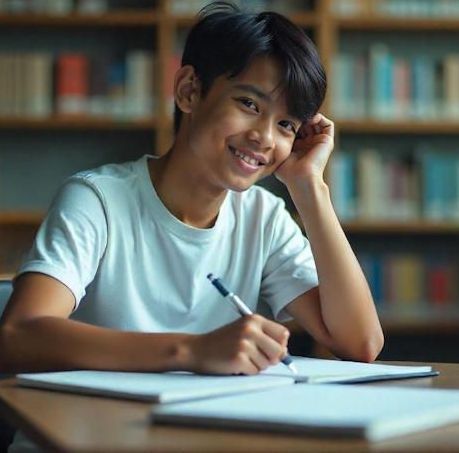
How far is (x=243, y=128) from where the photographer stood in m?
1.62

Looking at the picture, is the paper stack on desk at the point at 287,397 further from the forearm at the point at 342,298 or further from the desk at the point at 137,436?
the forearm at the point at 342,298

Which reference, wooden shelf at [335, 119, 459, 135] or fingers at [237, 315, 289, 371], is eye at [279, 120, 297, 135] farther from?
wooden shelf at [335, 119, 459, 135]

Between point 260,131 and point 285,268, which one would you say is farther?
point 285,268

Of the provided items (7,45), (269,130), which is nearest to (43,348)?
(269,130)

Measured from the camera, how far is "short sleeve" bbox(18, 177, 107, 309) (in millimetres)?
1457

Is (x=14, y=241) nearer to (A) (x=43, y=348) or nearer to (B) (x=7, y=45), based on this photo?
(B) (x=7, y=45)

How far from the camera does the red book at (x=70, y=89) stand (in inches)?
151

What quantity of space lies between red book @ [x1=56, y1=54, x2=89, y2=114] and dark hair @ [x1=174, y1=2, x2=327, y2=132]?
2164mm

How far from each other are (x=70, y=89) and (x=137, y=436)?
312 centimetres

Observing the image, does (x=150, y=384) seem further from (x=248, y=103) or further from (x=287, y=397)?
(x=248, y=103)

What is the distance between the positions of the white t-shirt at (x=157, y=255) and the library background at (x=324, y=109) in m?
2.08

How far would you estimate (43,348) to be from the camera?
130 cm

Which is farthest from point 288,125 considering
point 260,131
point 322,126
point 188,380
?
point 188,380

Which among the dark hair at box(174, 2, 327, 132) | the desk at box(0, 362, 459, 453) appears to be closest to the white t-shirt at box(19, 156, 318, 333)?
the dark hair at box(174, 2, 327, 132)
